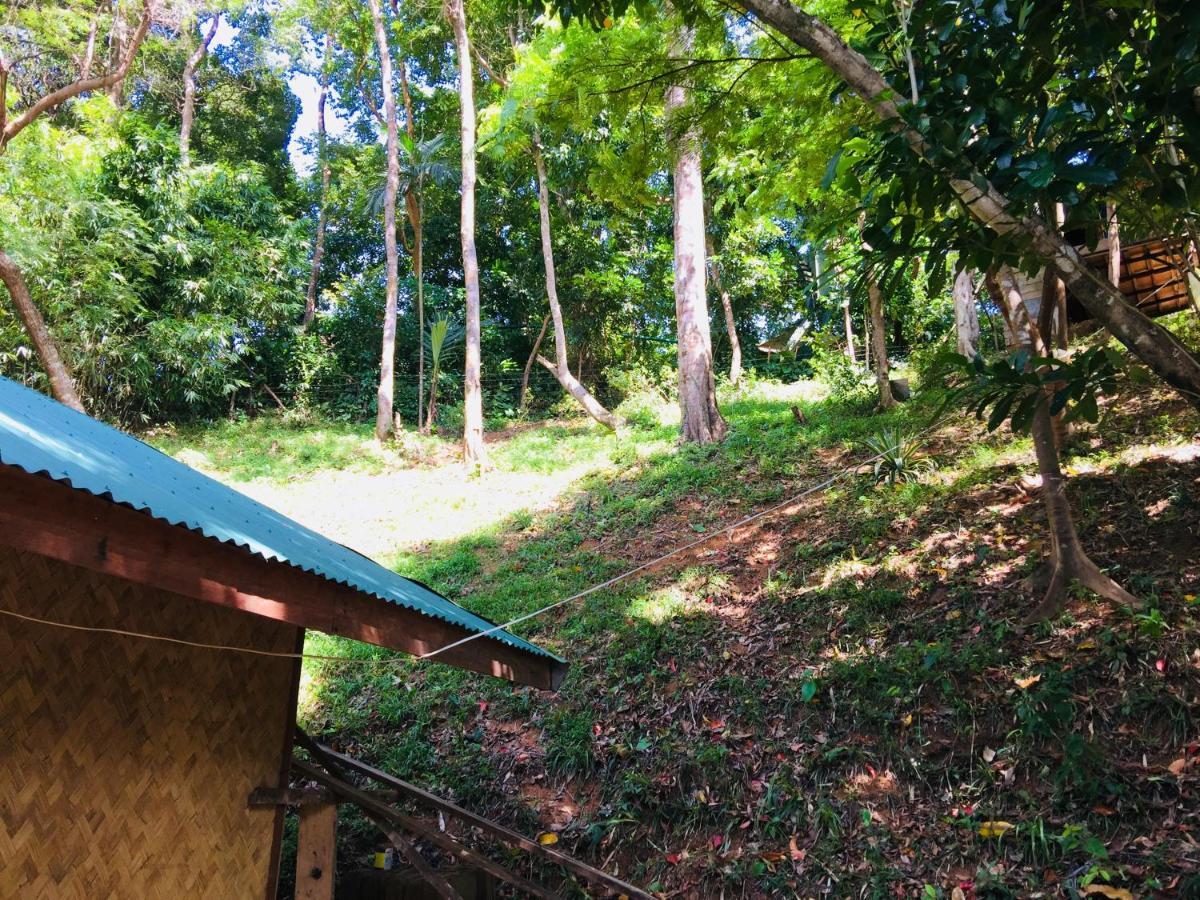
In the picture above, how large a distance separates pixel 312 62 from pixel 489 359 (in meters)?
10.8

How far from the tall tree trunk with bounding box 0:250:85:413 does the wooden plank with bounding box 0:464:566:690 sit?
7919 millimetres

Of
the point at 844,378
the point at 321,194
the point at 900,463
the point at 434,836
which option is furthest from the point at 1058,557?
the point at 321,194

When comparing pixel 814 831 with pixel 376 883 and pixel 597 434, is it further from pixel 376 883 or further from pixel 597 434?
pixel 597 434

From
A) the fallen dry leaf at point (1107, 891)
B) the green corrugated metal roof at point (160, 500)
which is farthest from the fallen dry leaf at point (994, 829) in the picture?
the green corrugated metal roof at point (160, 500)

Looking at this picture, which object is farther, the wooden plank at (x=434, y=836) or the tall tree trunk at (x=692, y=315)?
the tall tree trunk at (x=692, y=315)

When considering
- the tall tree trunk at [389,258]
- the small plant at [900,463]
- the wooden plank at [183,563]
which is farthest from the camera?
the tall tree trunk at [389,258]

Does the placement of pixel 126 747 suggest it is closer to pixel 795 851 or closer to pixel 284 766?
pixel 284 766

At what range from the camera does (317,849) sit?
3273 millimetres

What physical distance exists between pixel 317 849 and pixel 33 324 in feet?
27.0

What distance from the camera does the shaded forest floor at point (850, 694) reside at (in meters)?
3.40

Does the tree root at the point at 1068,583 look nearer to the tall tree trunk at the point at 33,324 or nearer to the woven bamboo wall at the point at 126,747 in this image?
the woven bamboo wall at the point at 126,747

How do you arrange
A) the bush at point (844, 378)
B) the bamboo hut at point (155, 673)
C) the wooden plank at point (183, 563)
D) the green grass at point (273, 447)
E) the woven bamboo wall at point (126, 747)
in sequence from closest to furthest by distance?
1. the wooden plank at point (183, 563)
2. the bamboo hut at point (155, 673)
3. the woven bamboo wall at point (126, 747)
4. the bush at point (844, 378)
5. the green grass at point (273, 447)

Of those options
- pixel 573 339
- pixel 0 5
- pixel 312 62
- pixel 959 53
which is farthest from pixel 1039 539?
pixel 312 62

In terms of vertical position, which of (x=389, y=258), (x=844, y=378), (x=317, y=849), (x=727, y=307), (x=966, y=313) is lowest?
(x=317, y=849)
